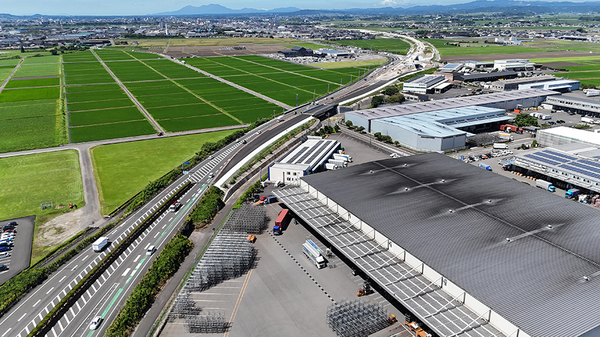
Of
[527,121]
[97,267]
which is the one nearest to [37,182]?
[97,267]

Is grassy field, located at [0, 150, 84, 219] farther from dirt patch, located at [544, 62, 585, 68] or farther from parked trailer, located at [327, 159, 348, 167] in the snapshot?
dirt patch, located at [544, 62, 585, 68]

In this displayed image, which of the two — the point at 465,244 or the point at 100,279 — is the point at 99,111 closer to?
the point at 100,279

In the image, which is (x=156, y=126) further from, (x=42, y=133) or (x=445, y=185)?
(x=445, y=185)

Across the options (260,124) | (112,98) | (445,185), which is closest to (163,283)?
(445,185)

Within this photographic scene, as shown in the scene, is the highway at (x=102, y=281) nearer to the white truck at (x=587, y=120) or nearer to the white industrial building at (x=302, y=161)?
the white industrial building at (x=302, y=161)

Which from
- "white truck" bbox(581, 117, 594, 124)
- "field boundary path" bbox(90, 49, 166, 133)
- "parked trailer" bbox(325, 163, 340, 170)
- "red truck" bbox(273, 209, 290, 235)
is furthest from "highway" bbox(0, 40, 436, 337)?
"white truck" bbox(581, 117, 594, 124)

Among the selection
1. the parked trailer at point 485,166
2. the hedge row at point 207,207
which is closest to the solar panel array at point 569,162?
the parked trailer at point 485,166
